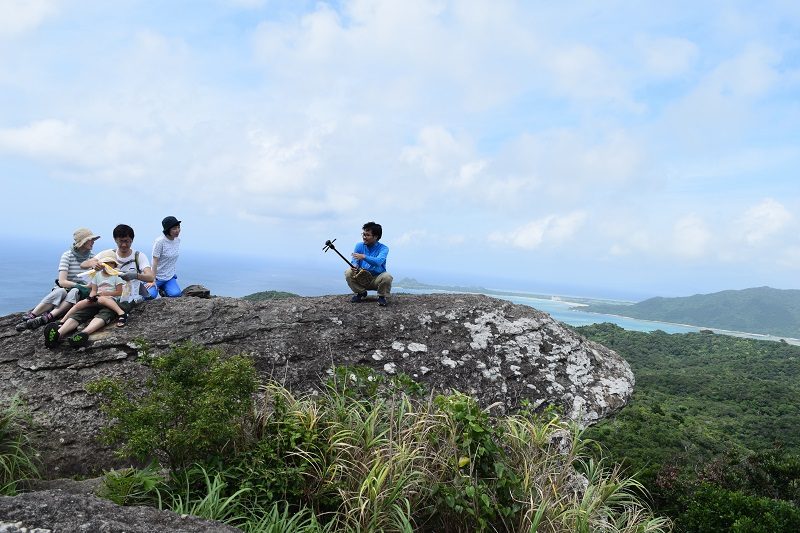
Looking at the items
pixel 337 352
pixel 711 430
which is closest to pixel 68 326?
pixel 337 352

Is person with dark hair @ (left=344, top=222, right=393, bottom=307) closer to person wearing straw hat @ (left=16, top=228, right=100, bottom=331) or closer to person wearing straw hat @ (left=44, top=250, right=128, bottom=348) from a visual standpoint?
person wearing straw hat @ (left=44, top=250, right=128, bottom=348)

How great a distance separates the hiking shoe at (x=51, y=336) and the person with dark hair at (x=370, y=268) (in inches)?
148

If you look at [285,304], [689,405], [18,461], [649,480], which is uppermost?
[285,304]

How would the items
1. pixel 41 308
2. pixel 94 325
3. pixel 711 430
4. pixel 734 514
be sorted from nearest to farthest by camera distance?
1. pixel 94 325
2. pixel 734 514
3. pixel 41 308
4. pixel 711 430

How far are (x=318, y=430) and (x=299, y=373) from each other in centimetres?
155

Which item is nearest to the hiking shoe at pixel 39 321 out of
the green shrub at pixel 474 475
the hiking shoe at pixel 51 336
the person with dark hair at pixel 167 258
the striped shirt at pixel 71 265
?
the hiking shoe at pixel 51 336

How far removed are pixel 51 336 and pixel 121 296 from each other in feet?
2.98

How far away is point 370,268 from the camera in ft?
23.0

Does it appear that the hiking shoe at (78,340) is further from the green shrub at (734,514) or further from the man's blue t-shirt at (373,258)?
the green shrub at (734,514)

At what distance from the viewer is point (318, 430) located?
4.20 metres

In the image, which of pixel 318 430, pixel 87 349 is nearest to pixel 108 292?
pixel 87 349

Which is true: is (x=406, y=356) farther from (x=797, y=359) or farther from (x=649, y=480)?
(x=797, y=359)

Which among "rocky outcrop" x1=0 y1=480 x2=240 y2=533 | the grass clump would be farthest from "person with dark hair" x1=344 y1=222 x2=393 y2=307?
"rocky outcrop" x1=0 y1=480 x2=240 y2=533

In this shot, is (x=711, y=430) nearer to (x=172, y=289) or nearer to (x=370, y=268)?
(x=370, y=268)
